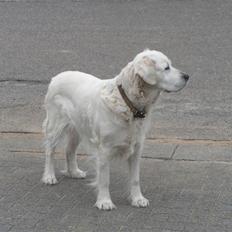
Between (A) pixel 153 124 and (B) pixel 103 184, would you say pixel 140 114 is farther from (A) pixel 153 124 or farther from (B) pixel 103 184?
(A) pixel 153 124

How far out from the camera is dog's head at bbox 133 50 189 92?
5.54 metres

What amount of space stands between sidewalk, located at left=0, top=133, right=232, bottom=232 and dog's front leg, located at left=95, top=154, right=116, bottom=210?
0.33 feet

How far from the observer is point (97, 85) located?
240 inches

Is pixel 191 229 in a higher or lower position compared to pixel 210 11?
higher

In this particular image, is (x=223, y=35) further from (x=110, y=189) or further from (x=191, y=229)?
(x=191, y=229)

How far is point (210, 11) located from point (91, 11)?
299cm

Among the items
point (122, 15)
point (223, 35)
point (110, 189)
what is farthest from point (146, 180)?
point (122, 15)

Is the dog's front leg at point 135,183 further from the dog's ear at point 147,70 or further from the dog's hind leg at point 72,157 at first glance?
the dog's hind leg at point 72,157

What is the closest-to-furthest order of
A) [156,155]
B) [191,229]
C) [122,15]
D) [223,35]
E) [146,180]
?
[191,229], [146,180], [156,155], [223,35], [122,15]

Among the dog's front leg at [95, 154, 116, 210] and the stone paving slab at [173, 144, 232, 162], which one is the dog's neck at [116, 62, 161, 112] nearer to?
the dog's front leg at [95, 154, 116, 210]

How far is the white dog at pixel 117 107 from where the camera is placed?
5613 millimetres

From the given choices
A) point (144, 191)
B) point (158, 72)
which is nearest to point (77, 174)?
point (144, 191)

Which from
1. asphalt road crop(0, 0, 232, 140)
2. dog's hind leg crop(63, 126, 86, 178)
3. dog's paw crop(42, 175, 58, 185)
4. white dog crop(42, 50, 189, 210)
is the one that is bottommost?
asphalt road crop(0, 0, 232, 140)

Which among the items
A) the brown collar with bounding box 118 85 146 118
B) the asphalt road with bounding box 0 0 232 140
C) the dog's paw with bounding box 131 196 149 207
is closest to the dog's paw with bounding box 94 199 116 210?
the dog's paw with bounding box 131 196 149 207
